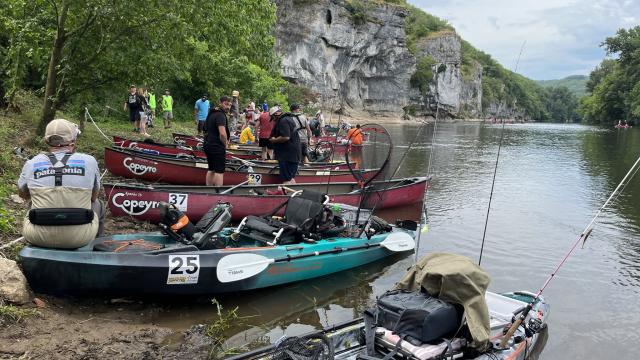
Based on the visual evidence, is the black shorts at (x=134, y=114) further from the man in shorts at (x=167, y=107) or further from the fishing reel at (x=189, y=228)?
the fishing reel at (x=189, y=228)

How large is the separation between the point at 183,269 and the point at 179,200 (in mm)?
3193

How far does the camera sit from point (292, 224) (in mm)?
7199

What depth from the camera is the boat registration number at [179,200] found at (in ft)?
28.4

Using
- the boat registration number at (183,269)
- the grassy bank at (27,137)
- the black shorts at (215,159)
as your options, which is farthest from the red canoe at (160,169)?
the boat registration number at (183,269)

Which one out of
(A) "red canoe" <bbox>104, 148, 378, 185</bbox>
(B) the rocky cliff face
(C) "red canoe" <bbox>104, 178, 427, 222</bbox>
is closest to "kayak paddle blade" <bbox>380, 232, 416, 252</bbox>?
(C) "red canoe" <bbox>104, 178, 427, 222</bbox>

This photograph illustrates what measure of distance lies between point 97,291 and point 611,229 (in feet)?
37.0

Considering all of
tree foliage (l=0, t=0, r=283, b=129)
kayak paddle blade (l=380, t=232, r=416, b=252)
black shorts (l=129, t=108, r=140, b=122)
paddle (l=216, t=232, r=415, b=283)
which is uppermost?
tree foliage (l=0, t=0, r=283, b=129)

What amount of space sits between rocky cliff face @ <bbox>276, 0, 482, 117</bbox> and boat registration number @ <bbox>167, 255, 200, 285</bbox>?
142 feet

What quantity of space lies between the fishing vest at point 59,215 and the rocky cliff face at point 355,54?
43967mm

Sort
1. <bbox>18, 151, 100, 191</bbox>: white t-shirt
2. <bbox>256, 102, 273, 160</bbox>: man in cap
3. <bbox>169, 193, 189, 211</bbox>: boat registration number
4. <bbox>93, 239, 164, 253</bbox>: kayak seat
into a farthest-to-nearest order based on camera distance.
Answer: <bbox>256, 102, 273, 160</bbox>: man in cap < <bbox>169, 193, 189, 211</bbox>: boat registration number < <bbox>93, 239, 164, 253</bbox>: kayak seat < <bbox>18, 151, 100, 191</bbox>: white t-shirt

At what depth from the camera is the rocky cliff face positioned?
57.6m

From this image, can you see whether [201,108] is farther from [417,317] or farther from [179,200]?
[417,317]

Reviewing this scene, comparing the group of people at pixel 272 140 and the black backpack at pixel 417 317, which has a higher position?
the group of people at pixel 272 140

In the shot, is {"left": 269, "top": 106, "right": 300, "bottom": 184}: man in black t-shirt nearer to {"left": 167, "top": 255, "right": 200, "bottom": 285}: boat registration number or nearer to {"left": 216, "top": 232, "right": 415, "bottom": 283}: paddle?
{"left": 216, "top": 232, "right": 415, "bottom": 283}: paddle
